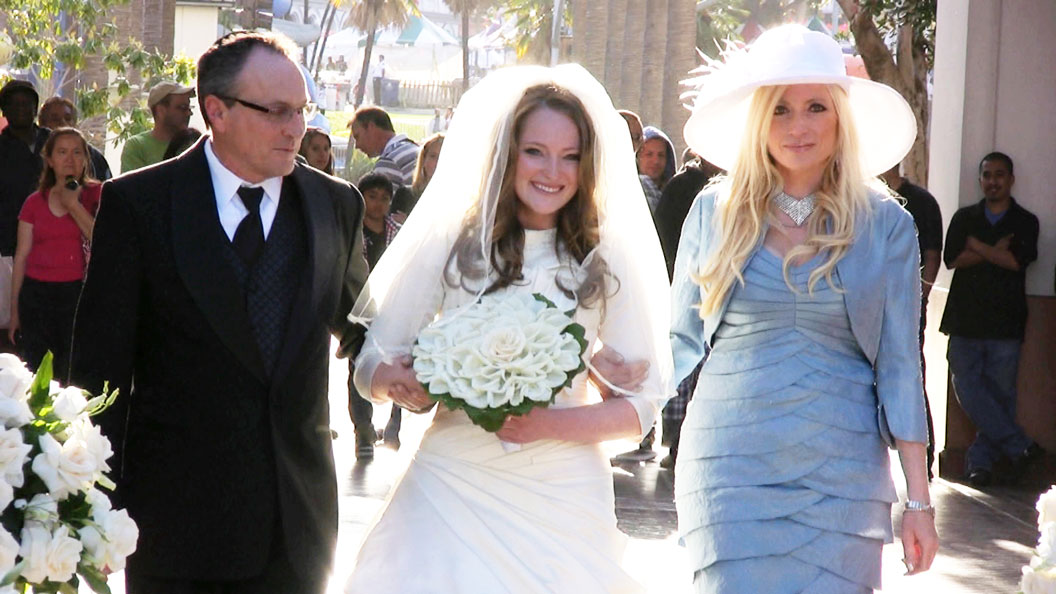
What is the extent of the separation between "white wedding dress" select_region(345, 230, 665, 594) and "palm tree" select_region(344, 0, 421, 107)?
2513 inches

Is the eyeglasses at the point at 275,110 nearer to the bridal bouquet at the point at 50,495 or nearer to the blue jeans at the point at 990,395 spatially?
the bridal bouquet at the point at 50,495

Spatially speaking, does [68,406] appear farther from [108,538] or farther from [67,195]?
[67,195]

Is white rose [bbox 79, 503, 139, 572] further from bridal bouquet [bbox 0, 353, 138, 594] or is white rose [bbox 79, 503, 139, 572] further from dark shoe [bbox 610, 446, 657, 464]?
dark shoe [bbox 610, 446, 657, 464]

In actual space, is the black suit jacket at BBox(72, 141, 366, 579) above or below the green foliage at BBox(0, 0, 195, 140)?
below

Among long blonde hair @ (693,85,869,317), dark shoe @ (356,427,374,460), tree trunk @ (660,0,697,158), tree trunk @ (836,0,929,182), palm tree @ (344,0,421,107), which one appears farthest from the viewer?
palm tree @ (344,0,421,107)

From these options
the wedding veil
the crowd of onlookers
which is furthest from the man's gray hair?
the crowd of onlookers

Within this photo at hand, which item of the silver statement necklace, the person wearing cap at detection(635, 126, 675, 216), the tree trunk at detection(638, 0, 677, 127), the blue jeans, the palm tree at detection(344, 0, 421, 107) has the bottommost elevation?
the blue jeans

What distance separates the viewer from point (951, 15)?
1223cm

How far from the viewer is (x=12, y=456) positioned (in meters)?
3.23

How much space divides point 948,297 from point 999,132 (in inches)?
48.2

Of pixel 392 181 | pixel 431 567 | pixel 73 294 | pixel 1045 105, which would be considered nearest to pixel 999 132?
pixel 1045 105

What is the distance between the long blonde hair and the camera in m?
4.93

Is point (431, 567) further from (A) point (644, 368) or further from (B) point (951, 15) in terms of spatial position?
(B) point (951, 15)

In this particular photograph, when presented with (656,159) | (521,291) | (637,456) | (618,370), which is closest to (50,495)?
(521,291)
